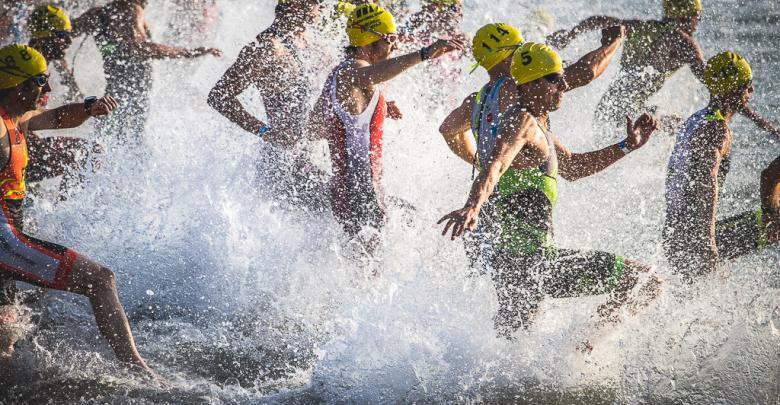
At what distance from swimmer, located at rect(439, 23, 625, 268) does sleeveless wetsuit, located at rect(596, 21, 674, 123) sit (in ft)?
8.41

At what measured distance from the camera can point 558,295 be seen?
4.26 meters

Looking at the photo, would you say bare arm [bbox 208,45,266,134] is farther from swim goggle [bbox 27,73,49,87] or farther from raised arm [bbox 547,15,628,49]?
raised arm [bbox 547,15,628,49]

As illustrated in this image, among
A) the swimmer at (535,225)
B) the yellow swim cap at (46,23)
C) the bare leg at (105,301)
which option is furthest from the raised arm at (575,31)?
the bare leg at (105,301)

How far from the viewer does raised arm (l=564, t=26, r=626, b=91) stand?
15.7 ft

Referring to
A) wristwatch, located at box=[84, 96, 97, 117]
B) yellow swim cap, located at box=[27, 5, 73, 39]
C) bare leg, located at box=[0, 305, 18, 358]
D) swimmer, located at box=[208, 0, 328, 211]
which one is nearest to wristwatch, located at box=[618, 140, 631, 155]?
swimmer, located at box=[208, 0, 328, 211]

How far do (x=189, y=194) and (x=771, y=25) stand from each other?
11387 millimetres

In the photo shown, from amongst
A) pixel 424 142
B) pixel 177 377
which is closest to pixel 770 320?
pixel 424 142

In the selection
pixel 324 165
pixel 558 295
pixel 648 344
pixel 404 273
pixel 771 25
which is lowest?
pixel 648 344

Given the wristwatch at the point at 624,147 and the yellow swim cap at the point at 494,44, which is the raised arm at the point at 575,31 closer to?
the yellow swim cap at the point at 494,44

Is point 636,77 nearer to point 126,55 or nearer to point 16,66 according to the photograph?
point 126,55

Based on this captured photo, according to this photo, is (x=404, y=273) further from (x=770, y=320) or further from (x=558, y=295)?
(x=770, y=320)

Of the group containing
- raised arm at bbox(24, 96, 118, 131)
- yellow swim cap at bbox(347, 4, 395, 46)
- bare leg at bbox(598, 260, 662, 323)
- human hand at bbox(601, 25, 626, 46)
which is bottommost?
bare leg at bbox(598, 260, 662, 323)

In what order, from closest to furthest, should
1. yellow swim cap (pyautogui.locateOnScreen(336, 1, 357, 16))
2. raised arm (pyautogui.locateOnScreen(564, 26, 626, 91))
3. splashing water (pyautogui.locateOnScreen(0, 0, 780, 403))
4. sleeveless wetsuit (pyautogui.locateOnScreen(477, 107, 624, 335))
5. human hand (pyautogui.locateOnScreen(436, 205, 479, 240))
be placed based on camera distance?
1. human hand (pyautogui.locateOnScreen(436, 205, 479, 240))
2. sleeveless wetsuit (pyautogui.locateOnScreen(477, 107, 624, 335))
3. splashing water (pyautogui.locateOnScreen(0, 0, 780, 403))
4. raised arm (pyautogui.locateOnScreen(564, 26, 626, 91))
5. yellow swim cap (pyautogui.locateOnScreen(336, 1, 357, 16))

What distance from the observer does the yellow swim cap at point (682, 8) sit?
7008mm
